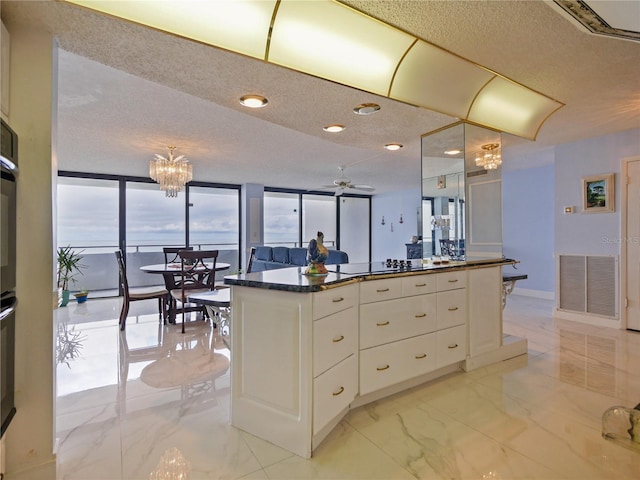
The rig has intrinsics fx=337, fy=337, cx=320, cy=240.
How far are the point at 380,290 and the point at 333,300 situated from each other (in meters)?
A: 0.49

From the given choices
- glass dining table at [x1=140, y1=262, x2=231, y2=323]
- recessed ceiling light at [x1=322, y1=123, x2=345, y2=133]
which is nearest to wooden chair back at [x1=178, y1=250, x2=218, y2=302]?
glass dining table at [x1=140, y1=262, x2=231, y2=323]

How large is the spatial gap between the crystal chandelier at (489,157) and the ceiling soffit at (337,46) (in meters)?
0.54

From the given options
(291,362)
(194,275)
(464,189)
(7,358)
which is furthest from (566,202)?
(7,358)

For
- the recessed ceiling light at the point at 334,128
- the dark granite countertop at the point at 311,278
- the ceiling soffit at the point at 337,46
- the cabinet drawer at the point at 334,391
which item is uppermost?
the ceiling soffit at the point at 337,46

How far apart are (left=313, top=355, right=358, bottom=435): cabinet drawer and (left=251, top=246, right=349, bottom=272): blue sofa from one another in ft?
9.37

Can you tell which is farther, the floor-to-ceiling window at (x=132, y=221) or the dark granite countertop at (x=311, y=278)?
the floor-to-ceiling window at (x=132, y=221)

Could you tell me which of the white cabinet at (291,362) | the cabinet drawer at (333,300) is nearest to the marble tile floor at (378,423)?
the white cabinet at (291,362)

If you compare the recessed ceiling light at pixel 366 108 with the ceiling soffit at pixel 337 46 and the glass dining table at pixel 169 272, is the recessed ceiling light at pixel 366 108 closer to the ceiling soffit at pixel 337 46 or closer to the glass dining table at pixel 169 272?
the ceiling soffit at pixel 337 46

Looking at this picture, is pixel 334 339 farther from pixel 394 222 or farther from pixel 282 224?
pixel 394 222

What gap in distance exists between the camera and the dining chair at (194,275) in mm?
4141

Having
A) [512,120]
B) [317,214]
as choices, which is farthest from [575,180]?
[317,214]

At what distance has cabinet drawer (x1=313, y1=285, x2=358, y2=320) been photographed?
184 centimetres

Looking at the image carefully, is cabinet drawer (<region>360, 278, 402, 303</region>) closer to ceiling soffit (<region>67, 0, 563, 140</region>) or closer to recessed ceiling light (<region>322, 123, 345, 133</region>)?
ceiling soffit (<region>67, 0, 563, 140</region>)

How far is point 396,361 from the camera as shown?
2400 millimetres
